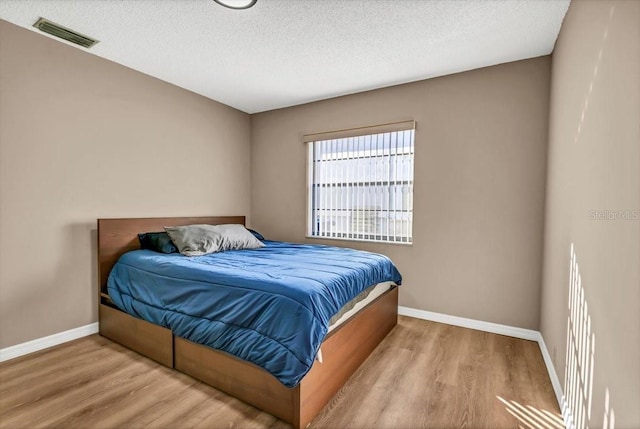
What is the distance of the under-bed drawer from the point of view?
7.22ft

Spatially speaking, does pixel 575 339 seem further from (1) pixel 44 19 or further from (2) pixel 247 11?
(1) pixel 44 19

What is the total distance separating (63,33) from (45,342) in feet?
8.05

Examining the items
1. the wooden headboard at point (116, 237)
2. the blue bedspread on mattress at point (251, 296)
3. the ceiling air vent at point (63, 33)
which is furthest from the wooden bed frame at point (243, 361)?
the ceiling air vent at point (63, 33)

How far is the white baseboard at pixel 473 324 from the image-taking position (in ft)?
9.05

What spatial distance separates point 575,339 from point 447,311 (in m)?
1.58

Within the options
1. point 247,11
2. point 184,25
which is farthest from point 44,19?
point 247,11

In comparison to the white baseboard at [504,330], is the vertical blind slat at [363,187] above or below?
above

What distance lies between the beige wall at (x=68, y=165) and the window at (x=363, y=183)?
5.17 feet

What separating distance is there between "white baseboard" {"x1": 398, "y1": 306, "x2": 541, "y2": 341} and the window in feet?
2.51

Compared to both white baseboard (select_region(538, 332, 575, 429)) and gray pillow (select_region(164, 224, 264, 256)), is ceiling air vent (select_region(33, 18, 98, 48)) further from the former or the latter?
white baseboard (select_region(538, 332, 575, 429))

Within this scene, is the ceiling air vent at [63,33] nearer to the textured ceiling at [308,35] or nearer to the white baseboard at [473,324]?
the textured ceiling at [308,35]

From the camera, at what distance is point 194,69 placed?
3.00m

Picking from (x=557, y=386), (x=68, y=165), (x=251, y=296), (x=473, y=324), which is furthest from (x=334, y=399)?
(x=68, y=165)

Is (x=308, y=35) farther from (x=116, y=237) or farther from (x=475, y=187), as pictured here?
(x=116, y=237)
